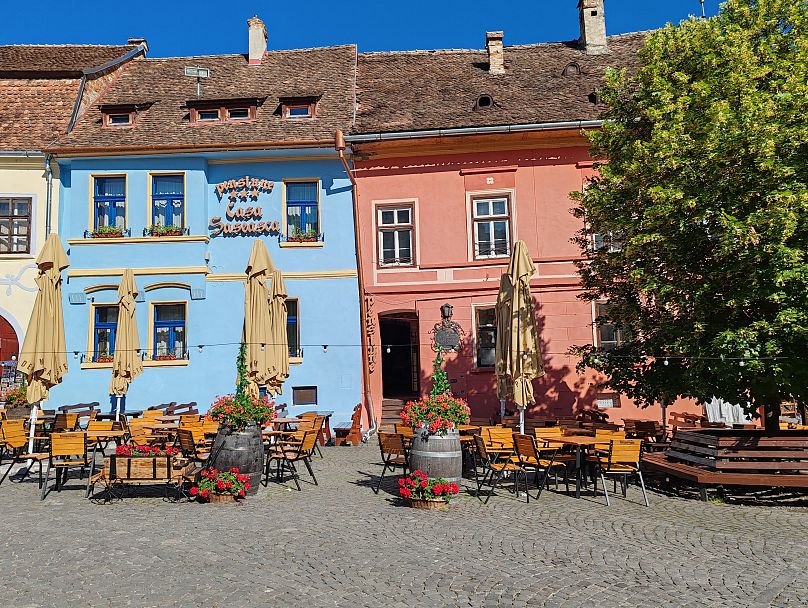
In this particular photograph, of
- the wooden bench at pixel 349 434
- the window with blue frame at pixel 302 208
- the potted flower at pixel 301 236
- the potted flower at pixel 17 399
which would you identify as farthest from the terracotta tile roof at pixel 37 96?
the wooden bench at pixel 349 434

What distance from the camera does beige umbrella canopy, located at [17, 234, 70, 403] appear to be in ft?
38.8

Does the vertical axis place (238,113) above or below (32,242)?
above

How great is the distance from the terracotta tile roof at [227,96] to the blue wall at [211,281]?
56cm

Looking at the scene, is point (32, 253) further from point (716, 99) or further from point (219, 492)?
point (716, 99)

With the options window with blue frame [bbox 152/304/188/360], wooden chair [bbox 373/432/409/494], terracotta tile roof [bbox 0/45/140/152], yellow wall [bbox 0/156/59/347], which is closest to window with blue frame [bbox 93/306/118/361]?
window with blue frame [bbox 152/304/188/360]

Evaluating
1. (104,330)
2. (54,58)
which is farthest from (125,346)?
(54,58)

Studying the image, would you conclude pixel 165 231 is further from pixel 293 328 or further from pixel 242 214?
pixel 293 328

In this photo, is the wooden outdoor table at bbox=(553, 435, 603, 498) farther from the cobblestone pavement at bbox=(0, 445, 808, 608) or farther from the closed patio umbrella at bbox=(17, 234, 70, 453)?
the closed patio umbrella at bbox=(17, 234, 70, 453)

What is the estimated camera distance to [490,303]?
→ 17766mm

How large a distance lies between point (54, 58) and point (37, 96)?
3379 millimetres

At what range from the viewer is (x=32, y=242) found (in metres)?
18.2

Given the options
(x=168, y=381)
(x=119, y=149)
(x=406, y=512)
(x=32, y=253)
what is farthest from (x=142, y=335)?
(x=406, y=512)

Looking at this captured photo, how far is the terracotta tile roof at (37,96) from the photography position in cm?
1891

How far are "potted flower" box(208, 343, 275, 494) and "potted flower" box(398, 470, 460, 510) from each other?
2242 millimetres
